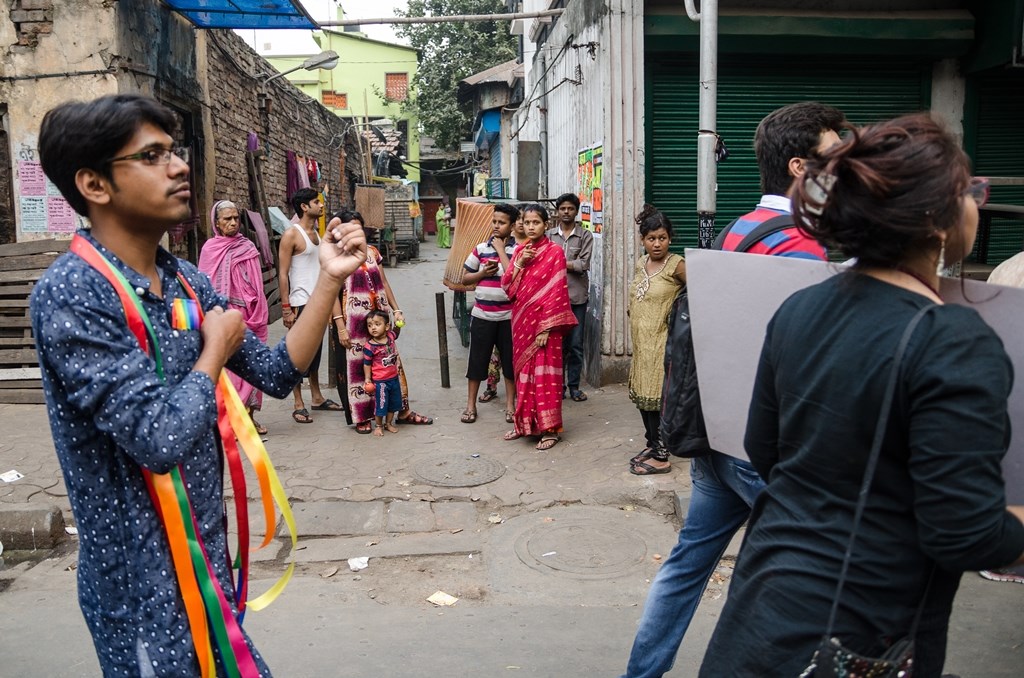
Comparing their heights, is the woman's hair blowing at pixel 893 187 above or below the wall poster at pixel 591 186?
below

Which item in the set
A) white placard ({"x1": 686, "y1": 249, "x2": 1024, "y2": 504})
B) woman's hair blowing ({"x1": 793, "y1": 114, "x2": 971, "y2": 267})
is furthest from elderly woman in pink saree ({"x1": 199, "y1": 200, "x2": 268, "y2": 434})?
woman's hair blowing ({"x1": 793, "y1": 114, "x2": 971, "y2": 267})

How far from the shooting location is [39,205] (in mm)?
7316

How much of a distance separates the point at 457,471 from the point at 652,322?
1.59 meters

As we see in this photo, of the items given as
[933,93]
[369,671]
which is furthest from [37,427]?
[933,93]

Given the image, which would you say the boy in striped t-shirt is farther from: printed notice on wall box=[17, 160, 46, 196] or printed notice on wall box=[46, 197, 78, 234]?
printed notice on wall box=[17, 160, 46, 196]

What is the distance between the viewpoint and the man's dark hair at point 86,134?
1.62 meters

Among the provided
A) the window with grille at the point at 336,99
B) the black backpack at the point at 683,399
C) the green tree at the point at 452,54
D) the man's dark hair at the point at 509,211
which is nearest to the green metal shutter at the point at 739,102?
the man's dark hair at the point at 509,211

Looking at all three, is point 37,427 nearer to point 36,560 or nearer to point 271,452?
point 271,452

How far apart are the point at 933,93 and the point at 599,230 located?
3132mm

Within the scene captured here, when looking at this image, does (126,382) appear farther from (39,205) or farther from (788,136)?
(39,205)

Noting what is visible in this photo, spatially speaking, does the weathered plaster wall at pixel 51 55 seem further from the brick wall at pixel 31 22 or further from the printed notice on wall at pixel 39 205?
the printed notice on wall at pixel 39 205

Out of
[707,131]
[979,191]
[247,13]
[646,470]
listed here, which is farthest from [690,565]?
[247,13]

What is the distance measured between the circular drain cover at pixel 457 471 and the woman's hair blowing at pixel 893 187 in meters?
4.08

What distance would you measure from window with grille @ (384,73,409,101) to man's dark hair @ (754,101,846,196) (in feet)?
125
